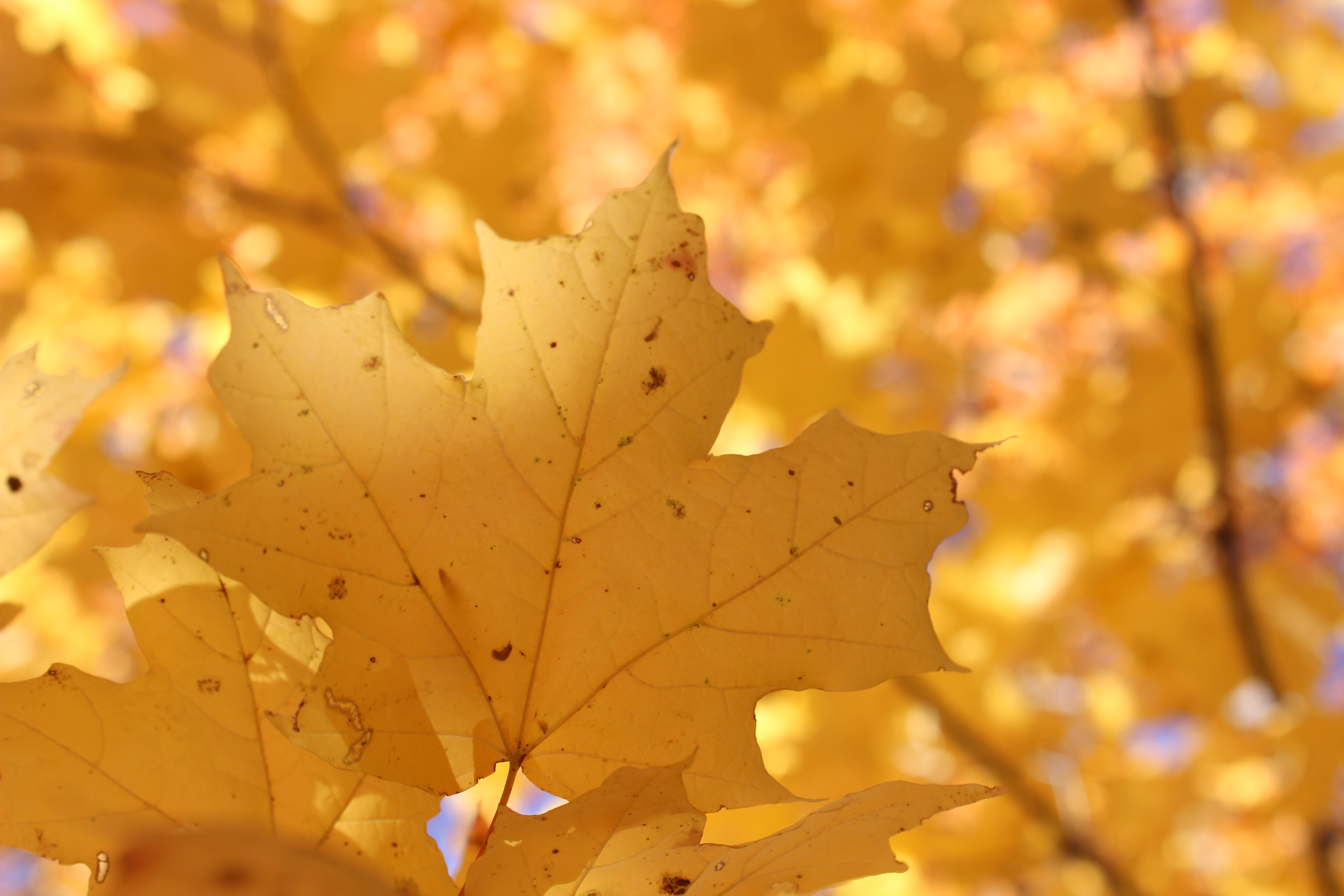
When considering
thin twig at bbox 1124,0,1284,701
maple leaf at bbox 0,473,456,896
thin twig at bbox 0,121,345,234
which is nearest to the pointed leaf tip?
maple leaf at bbox 0,473,456,896

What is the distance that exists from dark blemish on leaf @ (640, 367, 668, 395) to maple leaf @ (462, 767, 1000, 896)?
214 millimetres

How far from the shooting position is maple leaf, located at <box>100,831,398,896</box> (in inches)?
9.4

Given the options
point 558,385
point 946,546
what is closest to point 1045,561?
point 946,546

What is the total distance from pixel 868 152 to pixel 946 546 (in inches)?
38.3

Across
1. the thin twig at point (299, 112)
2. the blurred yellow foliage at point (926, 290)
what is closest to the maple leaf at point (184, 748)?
the blurred yellow foliage at point (926, 290)

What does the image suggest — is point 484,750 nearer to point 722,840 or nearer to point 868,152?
point 722,840

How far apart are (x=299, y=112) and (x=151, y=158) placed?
368 mm

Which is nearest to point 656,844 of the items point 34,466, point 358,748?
point 358,748

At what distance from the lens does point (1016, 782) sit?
1.49 metres

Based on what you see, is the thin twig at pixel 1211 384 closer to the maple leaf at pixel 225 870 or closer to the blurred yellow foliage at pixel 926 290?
the blurred yellow foliage at pixel 926 290

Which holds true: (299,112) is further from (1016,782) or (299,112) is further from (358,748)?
(1016,782)

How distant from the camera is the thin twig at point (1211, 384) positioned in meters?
1.53

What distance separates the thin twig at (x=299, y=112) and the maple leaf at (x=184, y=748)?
4.42 ft

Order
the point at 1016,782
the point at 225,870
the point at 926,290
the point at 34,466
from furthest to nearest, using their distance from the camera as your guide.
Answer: the point at 926,290 → the point at 1016,782 → the point at 34,466 → the point at 225,870
